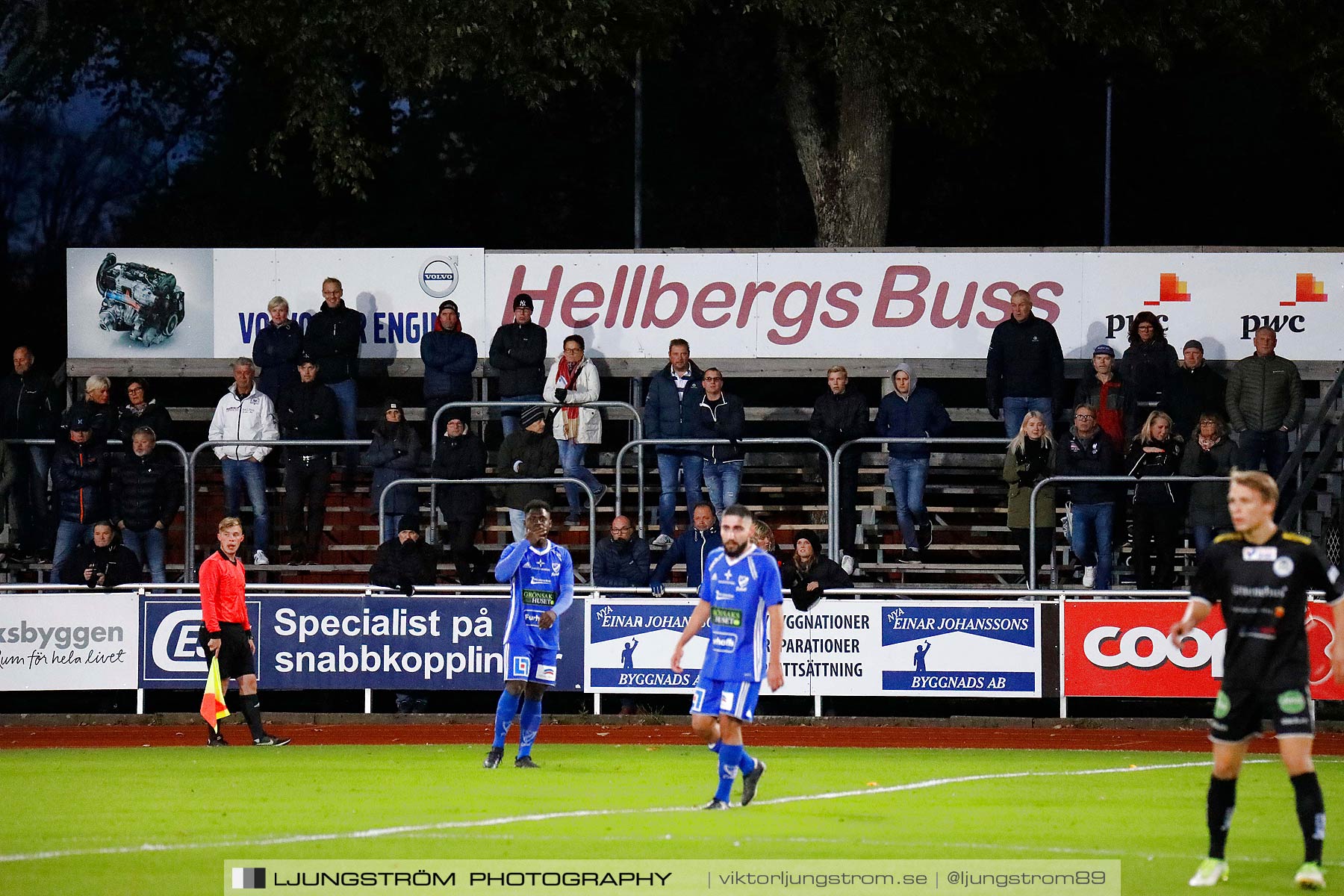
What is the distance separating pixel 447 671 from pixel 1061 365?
289 inches

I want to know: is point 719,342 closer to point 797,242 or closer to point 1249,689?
point 797,242

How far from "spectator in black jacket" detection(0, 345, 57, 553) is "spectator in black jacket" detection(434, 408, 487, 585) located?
463 cm

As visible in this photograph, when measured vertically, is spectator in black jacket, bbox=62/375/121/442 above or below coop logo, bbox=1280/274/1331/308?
below

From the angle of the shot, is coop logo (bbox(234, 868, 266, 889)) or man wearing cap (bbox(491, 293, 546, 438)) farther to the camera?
man wearing cap (bbox(491, 293, 546, 438))

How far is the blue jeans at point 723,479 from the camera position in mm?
18891

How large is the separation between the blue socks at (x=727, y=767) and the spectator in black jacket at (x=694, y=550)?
21.3 feet

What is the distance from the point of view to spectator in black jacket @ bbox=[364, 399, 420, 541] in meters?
19.1

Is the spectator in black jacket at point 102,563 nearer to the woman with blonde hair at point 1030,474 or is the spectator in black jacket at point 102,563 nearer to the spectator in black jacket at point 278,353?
the spectator in black jacket at point 278,353

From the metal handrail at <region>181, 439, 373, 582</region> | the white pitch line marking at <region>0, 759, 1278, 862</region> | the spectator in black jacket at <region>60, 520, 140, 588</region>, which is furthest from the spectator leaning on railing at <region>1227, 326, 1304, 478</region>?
the spectator in black jacket at <region>60, 520, 140, 588</region>

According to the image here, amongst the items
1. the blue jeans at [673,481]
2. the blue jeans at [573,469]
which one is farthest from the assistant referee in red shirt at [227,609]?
the blue jeans at [673,481]

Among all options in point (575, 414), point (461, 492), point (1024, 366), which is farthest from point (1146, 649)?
point (461, 492)

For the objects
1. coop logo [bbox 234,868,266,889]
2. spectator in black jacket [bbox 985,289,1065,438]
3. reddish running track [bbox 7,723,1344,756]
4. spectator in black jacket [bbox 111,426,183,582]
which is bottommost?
reddish running track [bbox 7,723,1344,756]

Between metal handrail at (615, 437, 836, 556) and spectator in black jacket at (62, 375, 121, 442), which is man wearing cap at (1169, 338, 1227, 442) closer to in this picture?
metal handrail at (615, 437, 836, 556)

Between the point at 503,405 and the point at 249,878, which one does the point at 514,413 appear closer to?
the point at 503,405
